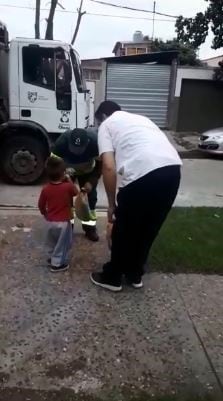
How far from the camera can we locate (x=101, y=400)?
2.63m

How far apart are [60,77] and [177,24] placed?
12047 mm

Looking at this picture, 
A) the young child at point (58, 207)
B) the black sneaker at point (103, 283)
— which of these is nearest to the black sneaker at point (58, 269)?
the young child at point (58, 207)

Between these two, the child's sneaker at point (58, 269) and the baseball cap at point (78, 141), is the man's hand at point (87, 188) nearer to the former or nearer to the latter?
the baseball cap at point (78, 141)

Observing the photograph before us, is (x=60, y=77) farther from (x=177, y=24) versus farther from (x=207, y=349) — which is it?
(x=177, y=24)

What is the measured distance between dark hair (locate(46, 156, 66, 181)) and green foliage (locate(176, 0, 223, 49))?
14.6 meters

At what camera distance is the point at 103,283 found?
395 centimetres

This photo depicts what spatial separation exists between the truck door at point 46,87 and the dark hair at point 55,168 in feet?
13.5

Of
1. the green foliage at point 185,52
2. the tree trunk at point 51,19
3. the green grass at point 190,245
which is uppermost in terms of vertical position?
the tree trunk at point 51,19

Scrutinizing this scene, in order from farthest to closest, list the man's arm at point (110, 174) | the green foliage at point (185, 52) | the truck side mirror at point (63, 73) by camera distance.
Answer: the green foliage at point (185, 52), the truck side mirror at point (63, 73), the man's arm at point (110, 174)

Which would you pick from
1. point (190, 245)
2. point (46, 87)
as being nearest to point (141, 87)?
point (46, 87)

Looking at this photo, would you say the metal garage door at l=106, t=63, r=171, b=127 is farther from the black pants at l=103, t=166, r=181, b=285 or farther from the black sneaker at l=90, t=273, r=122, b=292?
the black pants at l=103, t=166, r=181, b=285

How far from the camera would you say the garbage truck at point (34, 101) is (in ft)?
25.7

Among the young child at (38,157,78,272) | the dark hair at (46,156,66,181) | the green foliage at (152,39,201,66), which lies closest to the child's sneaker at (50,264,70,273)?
the young child at (38,157,78,272)

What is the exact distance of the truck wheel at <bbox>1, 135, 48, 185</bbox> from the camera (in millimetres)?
8211
